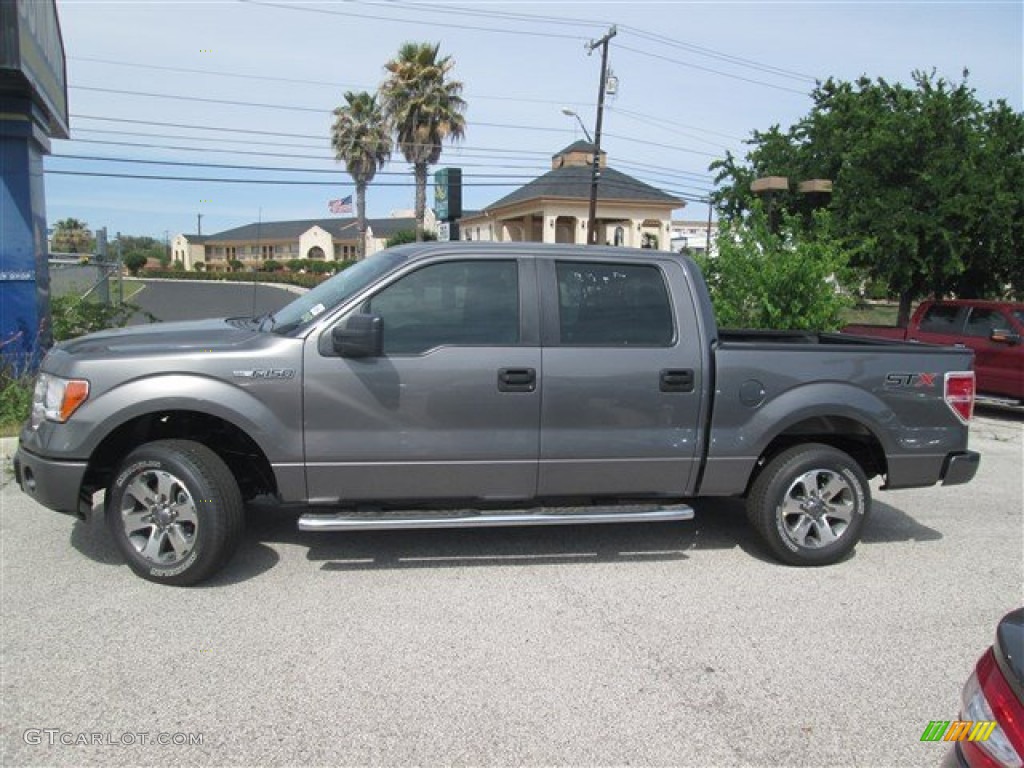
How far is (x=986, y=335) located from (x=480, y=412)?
10.5 meters

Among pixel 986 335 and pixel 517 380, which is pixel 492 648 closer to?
pixel 517 380

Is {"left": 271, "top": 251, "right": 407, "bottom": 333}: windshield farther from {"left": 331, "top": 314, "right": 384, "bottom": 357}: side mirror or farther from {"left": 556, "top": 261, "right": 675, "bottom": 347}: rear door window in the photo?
{"left": 556, "top": 261, "right": 675, "bottom": 347}: rear door window

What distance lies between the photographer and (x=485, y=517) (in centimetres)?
454

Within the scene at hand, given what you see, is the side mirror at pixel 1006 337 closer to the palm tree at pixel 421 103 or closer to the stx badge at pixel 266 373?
the stx badge at pixel 266 373

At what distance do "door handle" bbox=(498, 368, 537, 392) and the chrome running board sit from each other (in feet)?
2.42

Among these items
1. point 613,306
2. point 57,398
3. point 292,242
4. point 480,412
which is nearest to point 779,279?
point 613,306

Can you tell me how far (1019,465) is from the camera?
8414 millimetres

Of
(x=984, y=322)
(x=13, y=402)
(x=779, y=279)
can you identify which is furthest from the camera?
(x=984, y=322)

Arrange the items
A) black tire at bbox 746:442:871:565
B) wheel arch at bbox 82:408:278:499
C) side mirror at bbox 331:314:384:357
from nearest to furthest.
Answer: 1. side mirror at bbox 331:314:384:357
2. wheel arch at bbox 82:408:278:499
3. black tire at bbox 746:442:871:565

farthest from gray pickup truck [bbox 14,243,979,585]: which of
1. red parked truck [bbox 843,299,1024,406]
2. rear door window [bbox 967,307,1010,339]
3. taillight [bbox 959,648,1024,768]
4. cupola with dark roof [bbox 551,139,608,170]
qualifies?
cupola with dark roof [bbox 551,139,608,170]

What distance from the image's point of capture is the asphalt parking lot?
10.1 ft

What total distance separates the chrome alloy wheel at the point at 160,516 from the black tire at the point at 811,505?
3363 mm

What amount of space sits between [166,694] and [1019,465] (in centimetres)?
859

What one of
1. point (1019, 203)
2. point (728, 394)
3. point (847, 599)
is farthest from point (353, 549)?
point (1019, 203)
